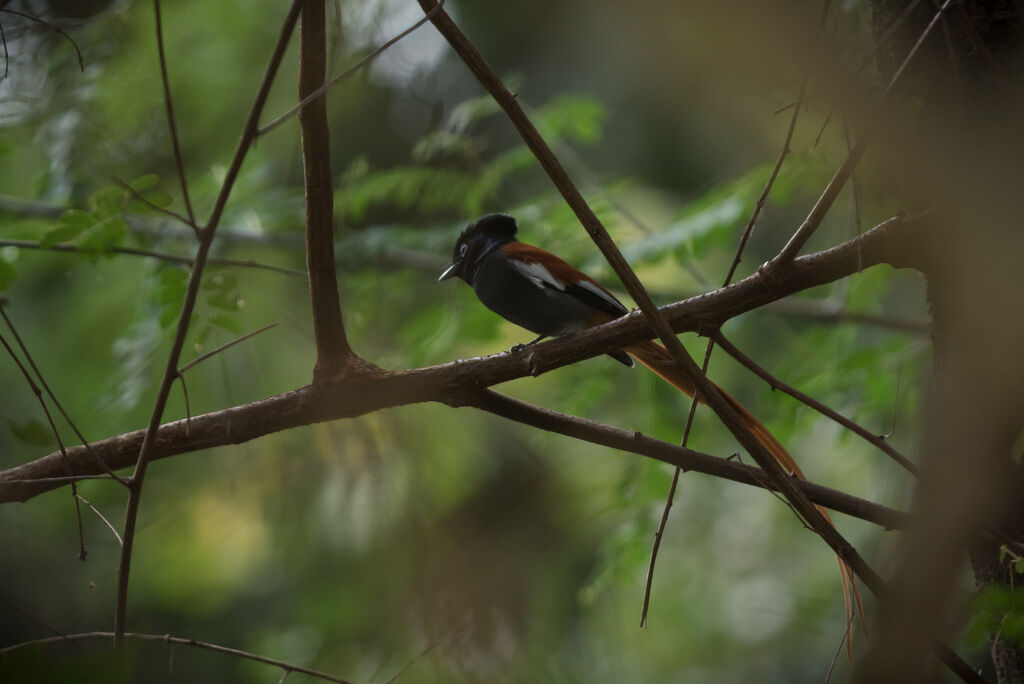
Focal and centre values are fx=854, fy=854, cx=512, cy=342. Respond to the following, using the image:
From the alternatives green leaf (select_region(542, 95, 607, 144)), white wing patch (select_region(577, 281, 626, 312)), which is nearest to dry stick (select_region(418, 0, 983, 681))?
white wing patch (select_region(577, 281, 626, 312))

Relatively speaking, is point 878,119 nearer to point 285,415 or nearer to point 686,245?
point 285,415

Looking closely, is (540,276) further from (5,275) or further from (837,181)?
(5,275)

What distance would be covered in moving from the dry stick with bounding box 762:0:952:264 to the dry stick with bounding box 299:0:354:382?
878mm

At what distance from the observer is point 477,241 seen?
9.28 feet

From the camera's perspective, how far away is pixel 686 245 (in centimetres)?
317

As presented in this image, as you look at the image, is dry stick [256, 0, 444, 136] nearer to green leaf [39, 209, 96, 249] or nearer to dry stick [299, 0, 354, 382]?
dry stick [299, 0, 354, 382]

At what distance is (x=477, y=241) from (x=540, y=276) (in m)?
0.37

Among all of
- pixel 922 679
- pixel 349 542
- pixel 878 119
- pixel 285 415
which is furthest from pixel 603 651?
pixel 922 679

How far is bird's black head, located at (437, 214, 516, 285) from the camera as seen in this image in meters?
2.82

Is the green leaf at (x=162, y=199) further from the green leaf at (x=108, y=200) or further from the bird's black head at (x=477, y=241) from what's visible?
the bird's black head at (x=477, y=241)

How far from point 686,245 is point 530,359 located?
1.61 m

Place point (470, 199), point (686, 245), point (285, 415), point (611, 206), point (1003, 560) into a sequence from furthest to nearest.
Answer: point (470, 199) < point (611, 206) < point (686, 245) < point (285, 415) < point (1003, 560)

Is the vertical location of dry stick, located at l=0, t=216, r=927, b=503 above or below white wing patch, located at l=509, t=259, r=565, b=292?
below

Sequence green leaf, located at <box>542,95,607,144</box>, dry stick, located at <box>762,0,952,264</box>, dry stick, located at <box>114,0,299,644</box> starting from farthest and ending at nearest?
green leaf, located at <box>542,95,607,144</box>
dry stick, located at <box>762,0,952,264</box>
dry stick, located at <box>114,0,299,644</box>
